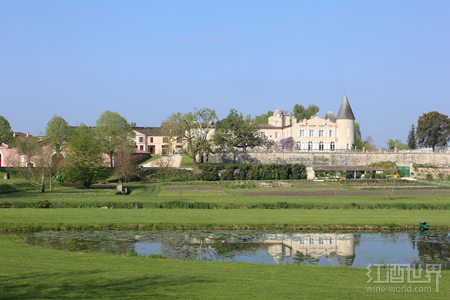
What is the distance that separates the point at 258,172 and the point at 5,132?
41.8 meters

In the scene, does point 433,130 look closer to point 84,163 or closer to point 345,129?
point 345,129

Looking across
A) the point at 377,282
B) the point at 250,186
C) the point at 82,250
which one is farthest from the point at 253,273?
the point at 250,186

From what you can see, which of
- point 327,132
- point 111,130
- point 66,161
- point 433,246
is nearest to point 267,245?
point 433,246

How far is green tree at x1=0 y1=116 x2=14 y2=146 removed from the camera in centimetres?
6525

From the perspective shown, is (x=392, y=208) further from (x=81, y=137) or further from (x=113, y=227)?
(x=81, y=137)

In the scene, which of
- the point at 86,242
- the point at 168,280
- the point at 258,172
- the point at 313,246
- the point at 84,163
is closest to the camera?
the point at 168,280

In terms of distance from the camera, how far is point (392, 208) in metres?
30.3

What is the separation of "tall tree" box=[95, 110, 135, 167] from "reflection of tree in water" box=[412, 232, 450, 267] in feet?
184

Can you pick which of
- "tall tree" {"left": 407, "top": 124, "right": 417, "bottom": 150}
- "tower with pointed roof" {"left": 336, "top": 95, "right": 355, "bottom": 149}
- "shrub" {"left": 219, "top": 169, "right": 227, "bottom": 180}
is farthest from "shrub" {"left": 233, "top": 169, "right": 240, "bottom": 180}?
"tall tree" {"left": 407, "top": 124, "right": 417, "bottom": 150}

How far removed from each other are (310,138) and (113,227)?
74.6m

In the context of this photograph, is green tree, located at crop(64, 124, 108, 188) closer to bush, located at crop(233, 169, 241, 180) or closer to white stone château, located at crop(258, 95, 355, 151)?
bush, located at crop(233, 169, 241, 180)

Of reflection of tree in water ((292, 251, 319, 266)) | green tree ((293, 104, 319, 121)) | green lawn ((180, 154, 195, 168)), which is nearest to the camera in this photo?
reflection of tree in water ((292, 251, 319, 266))

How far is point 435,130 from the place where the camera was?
91562 mm

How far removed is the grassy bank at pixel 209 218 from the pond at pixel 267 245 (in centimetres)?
134
